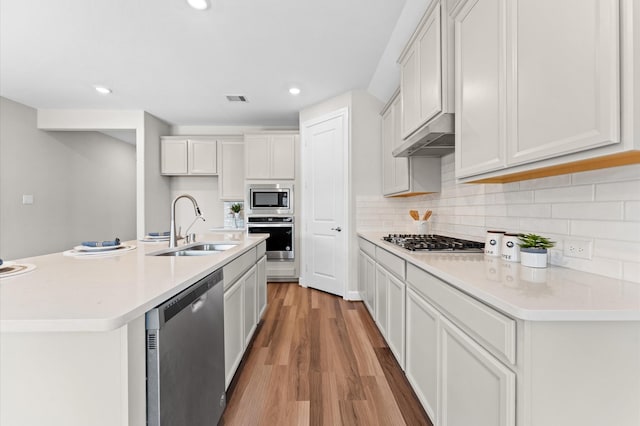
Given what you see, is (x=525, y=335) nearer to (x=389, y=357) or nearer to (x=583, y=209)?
(x=583, y=209)

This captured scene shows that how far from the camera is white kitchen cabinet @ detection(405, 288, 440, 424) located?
138cm

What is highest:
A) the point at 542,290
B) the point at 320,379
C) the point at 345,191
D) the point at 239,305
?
the point at 345,191

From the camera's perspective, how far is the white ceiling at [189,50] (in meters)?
2.28

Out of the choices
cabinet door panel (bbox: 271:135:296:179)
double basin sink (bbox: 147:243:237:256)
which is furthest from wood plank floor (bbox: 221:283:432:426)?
cabinet door panel (bbox: 271:135:296:179)

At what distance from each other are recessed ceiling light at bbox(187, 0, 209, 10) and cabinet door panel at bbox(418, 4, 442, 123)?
61.8 inches

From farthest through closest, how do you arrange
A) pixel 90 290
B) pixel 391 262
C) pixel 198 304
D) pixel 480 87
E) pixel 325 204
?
pixel 325 204, pixel 391 262, pixel 480 87, pixel 198 304, pixel 90 290

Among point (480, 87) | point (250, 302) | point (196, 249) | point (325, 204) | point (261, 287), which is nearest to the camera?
point (480, 87)

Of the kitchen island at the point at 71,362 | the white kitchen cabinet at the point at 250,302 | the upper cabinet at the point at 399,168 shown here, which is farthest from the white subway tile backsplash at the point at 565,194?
the white kitchen cabinet at the point at 250,302

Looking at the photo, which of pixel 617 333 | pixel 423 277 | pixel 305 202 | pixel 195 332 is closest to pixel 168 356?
pixel 195 332

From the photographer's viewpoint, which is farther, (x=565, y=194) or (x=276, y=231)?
(x=276, y=231)

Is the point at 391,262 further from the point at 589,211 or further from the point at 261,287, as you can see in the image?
the point at 261,287

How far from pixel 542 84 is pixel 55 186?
613cm

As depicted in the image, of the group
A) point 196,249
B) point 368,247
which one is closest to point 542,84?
point 368,247

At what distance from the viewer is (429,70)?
1.88 m
